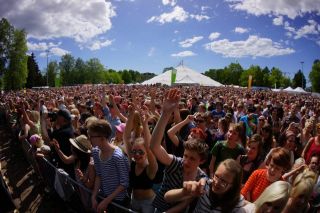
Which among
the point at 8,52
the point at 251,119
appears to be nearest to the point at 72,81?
the point at 8,52

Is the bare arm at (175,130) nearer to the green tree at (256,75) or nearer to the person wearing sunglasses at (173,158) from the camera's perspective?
the person wearing sunglasses at (173,158)

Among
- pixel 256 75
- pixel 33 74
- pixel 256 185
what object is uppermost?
pixel 256 75

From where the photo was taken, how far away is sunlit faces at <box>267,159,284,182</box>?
342 centimetres

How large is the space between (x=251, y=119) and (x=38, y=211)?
6124 mm

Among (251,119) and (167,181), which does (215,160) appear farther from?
(251,119)

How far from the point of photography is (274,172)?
11.2 feet

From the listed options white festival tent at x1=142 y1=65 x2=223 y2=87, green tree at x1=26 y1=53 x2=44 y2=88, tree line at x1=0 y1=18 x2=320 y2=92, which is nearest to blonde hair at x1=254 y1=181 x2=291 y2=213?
white festival tent at x1=142 y1=65 x2=223 y2=87

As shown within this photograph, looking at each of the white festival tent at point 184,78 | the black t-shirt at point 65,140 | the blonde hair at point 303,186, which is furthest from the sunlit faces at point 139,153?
the white festival tent at point 184,78

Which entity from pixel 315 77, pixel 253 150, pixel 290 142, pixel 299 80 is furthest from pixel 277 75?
pixel 253 150

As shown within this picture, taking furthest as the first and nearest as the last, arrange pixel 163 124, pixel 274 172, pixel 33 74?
pixel 33 74 → pixel 274 172 → pixel 163 124

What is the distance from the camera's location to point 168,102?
2865mm

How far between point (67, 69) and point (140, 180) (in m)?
127

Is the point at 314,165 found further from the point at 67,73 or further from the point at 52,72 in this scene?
the point at 67,73

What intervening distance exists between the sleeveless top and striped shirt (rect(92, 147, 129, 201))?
100 mm
